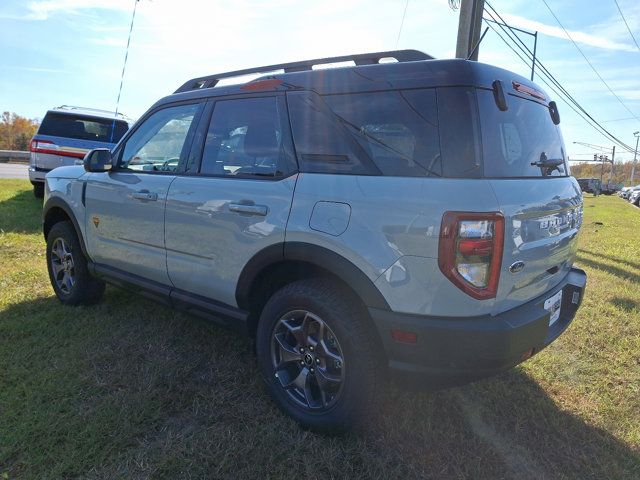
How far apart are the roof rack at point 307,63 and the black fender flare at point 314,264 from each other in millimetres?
1073

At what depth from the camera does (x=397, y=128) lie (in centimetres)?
227

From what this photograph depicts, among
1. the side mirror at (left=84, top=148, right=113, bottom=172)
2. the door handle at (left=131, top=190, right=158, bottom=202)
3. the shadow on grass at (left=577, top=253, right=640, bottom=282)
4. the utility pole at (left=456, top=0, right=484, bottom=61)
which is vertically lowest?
the shadow on grass at (left=577, top=253, right=640, bottom=282)

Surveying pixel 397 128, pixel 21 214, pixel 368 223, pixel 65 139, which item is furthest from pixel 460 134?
pixel 65 139

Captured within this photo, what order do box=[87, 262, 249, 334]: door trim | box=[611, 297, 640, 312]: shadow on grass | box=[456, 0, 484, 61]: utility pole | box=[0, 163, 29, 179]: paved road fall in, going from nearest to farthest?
box=[87, 262, 249, 334]: door trim
box=[611, 297, 640, 312]: shadow on grass
box=[456, 0, 484, 61]: utility pole
box=[0, 163, 29, 179]: paved road

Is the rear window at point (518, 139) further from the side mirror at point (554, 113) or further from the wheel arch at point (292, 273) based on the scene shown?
the wheel arch at point (292, 273)

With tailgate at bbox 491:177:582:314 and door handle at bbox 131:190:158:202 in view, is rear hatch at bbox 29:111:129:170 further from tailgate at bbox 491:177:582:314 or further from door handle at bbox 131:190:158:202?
tailgate at bbox 491:177:582:314

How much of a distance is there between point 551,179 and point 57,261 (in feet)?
13.7

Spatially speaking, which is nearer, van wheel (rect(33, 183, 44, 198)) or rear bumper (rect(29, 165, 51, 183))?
rear bumper (rect(29, 165, 51, 183))

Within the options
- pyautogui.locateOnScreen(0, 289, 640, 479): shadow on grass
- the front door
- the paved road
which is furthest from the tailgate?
the paved road

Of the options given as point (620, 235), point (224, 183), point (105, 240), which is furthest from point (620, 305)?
point (620, 235)

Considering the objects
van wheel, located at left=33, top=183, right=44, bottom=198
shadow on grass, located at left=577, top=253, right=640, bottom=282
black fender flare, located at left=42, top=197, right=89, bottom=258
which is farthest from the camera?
van wheel, located at left=33, top=183, right=44, bottom=198

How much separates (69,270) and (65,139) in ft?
18.7

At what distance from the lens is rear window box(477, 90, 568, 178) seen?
84.7 inches

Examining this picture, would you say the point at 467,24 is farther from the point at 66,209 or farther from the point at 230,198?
the point at 66,209
